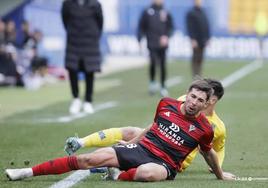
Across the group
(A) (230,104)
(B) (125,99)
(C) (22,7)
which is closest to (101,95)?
(B) (125,99)

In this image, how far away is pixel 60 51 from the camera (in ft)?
102

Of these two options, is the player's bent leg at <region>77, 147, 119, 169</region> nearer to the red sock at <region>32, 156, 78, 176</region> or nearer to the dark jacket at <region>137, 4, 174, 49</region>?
the red sock at <region>32, 156, 78, 176</region>

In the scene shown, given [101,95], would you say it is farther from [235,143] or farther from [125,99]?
[235,143]

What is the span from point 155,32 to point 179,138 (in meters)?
13.3

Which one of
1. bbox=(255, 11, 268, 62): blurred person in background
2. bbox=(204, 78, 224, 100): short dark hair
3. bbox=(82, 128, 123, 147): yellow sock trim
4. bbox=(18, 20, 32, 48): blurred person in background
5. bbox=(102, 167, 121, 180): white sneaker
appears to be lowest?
bbox=(255, 11, 268, 62): blurred person in background

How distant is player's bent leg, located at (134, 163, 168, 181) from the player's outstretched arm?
462 millimetres

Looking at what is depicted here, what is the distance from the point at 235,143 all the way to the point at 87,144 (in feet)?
10.8

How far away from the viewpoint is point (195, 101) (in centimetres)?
932

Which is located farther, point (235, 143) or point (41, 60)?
point (41, 60)

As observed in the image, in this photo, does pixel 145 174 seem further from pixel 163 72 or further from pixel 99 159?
pixel 163 72

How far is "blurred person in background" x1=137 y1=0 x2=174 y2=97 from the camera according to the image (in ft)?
74.2

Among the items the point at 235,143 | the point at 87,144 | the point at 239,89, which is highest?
the point at 87,144

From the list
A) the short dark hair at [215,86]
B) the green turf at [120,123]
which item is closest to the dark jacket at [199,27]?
the green turf at [120,123]

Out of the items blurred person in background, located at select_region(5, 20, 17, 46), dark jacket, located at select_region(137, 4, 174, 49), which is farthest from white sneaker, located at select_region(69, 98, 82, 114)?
blurred person in background, located at select_region(5, 20, 17, 46)
